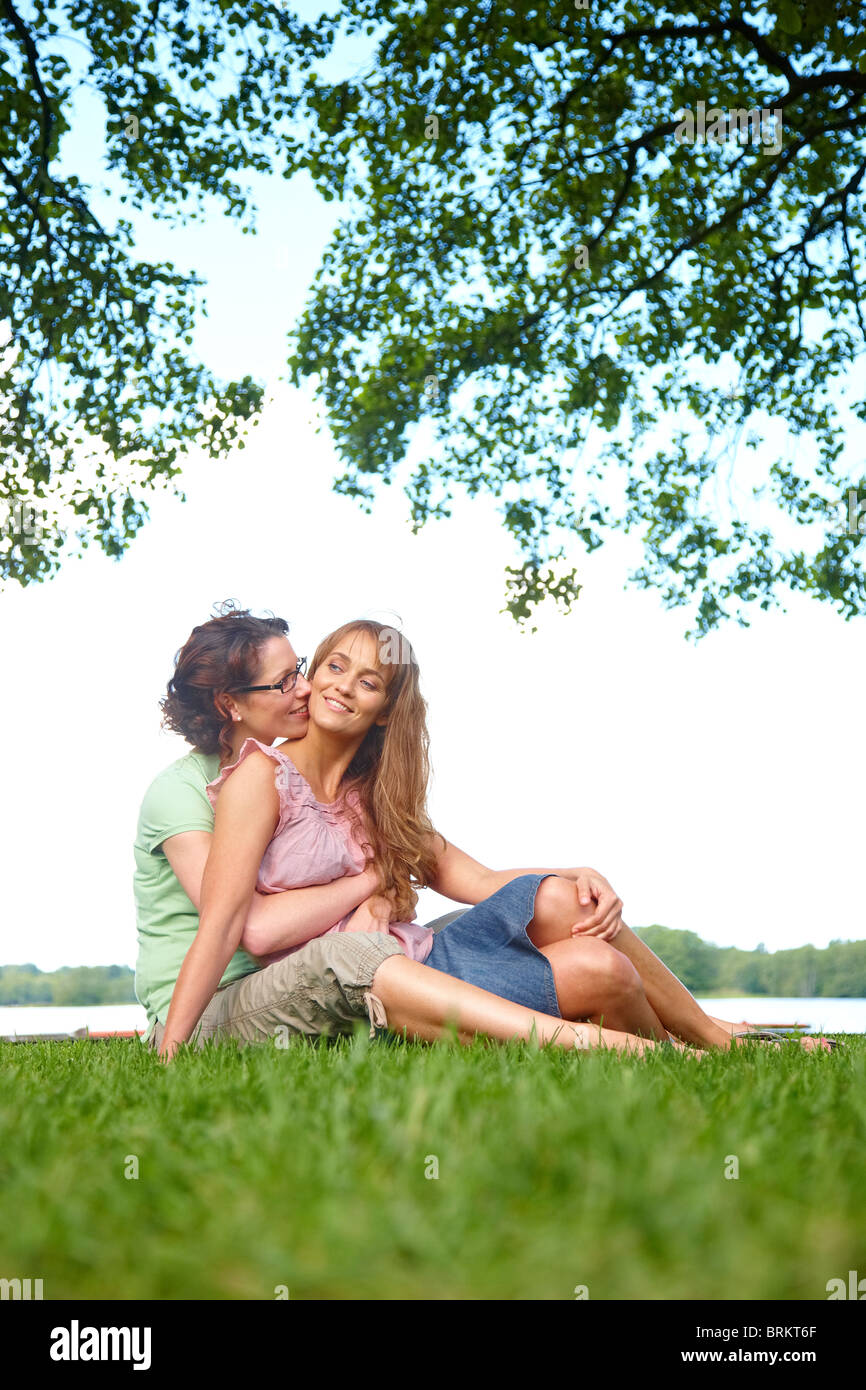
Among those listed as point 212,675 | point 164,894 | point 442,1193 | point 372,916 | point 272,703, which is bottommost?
point 442,1193

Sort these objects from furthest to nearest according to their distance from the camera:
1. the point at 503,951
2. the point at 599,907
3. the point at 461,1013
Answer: the point at 599,907 < the point at 503,951 < the point at 461,1013

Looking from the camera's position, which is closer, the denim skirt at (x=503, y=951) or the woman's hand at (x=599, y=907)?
the denim skirt at (x=503, y=951)

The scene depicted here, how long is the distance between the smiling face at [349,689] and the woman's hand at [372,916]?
0.68 metres

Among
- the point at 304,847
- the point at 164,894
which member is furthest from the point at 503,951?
the point at 164,894

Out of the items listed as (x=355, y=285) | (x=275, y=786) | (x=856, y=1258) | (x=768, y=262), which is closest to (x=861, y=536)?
(x=768, y=262)

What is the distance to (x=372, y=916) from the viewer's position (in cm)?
403

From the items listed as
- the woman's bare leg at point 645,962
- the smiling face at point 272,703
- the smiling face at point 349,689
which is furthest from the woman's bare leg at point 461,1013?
the smiling face at point 272,703

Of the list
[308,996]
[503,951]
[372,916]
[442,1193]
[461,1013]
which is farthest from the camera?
[372,916]

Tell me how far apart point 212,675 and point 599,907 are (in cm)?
182

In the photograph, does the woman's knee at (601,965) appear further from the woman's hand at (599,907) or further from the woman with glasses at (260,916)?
the woman's hand at (599,907)

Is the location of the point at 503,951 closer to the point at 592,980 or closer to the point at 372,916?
the point at 592,980

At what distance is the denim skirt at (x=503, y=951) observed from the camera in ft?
11.8

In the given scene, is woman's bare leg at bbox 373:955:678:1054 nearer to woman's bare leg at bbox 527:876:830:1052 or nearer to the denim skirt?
the denim skirt

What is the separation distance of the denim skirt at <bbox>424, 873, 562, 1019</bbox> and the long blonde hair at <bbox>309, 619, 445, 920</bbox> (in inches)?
11.8
